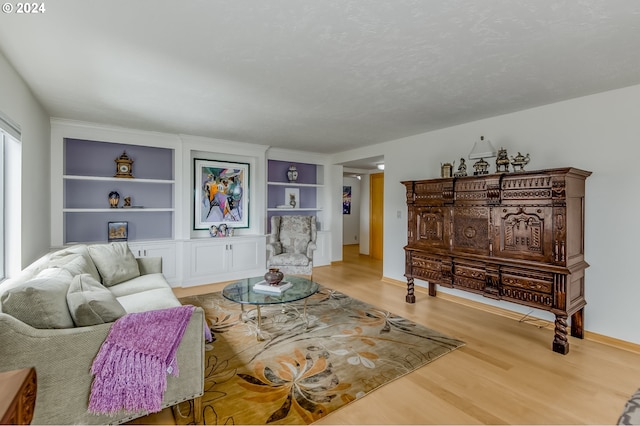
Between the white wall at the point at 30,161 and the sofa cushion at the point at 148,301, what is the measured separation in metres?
1.02

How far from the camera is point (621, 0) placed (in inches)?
63.9

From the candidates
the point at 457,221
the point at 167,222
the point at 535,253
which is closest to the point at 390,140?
the point at 457,221

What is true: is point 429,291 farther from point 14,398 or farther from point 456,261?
point 14,398

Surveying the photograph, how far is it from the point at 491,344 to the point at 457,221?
1379mm

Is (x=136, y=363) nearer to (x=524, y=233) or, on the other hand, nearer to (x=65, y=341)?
(x=65, y=341)

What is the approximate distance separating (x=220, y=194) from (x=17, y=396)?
15.3 feet

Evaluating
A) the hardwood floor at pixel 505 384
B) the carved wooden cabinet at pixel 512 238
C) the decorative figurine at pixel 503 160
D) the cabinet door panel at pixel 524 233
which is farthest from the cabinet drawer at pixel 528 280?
the decorative figurine at pixel 503 160

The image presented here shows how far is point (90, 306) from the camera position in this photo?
1.66m

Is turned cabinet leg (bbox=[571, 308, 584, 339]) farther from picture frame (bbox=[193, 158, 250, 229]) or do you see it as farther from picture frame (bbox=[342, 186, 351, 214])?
picture frame (bbox=[342, 186, 351, 214])

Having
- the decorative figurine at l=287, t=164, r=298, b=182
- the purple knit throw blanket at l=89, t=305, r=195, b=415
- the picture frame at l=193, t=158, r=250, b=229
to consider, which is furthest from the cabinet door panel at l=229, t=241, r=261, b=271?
the purple knit throw blanket at l=89, t=305, r=195, b=415

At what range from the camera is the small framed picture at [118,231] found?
14.6 feet

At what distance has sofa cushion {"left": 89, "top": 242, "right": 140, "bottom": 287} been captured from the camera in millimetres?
3113

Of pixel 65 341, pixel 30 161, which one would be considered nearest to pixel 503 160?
pixel 65 341

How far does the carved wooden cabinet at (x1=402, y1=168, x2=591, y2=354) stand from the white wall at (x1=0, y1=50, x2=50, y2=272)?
4.17m
